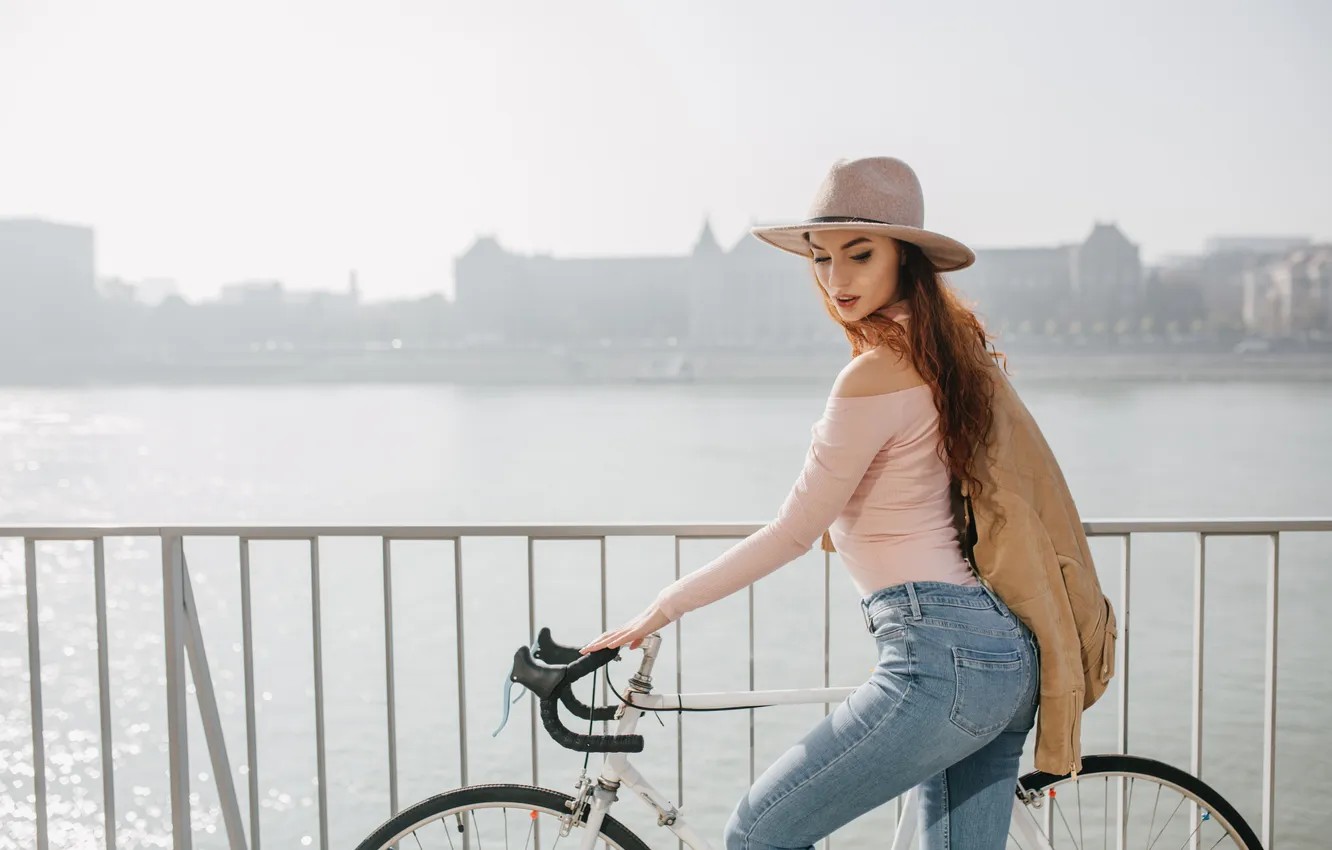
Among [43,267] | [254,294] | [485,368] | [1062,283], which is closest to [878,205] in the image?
[485,368]

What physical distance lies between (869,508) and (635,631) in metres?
0.32

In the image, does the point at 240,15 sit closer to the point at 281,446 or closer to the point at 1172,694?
the point at 281,446

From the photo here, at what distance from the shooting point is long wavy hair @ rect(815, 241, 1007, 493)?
1.25 m

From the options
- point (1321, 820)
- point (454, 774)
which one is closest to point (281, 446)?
point (454, 774)

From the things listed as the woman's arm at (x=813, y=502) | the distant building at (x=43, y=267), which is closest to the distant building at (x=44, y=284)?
the distant building at (x=43, y=267)

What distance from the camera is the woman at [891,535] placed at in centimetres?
125

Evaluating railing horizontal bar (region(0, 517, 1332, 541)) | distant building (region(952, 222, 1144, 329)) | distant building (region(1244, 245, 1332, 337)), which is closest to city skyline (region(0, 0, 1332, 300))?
distant building (region(952, 222, 1144, 329))

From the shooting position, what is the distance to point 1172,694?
20578 mm

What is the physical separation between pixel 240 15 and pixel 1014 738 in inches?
2637

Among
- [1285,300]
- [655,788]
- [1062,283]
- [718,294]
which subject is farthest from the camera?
[718,294]

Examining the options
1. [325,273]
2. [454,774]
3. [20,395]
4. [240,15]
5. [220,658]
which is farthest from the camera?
[325,273]

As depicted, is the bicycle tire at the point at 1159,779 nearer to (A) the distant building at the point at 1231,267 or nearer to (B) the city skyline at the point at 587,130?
(B) the city skyline at the point at 587,130

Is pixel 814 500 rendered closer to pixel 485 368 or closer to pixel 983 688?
pixel 983 688

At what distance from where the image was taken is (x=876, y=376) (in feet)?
4.09
